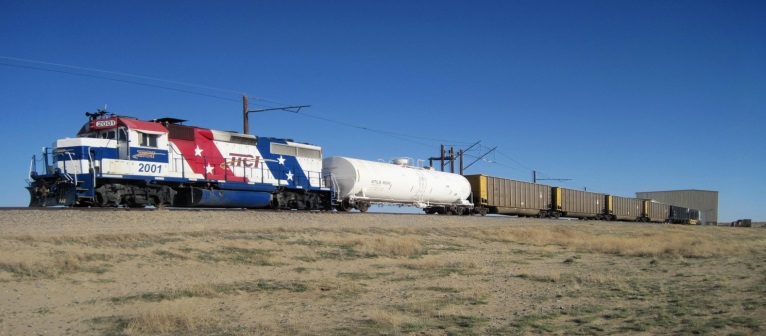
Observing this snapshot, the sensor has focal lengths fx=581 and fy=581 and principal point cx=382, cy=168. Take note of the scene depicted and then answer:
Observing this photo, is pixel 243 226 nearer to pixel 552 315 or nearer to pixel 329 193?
pixel 329 193

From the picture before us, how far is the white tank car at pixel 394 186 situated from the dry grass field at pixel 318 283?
774 cm

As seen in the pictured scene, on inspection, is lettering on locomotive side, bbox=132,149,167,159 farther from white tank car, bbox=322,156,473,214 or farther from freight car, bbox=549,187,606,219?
freight car, bbox=549,187,606,219

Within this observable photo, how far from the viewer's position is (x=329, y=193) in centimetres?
2870

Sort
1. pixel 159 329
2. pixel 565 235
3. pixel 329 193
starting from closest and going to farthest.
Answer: pixel 159 329 < pixel 329 193 < pixel 565 235

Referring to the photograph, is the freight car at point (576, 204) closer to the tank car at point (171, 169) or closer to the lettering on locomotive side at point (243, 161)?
the tank car at point (171, 169)

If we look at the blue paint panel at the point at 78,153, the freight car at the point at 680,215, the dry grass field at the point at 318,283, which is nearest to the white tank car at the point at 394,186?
the dry grass field at the point at 318,283

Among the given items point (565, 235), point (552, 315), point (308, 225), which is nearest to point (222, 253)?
point (308, 225)

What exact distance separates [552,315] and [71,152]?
16.5m

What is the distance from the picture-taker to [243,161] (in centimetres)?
2494

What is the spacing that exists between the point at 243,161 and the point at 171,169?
3650 millimetres

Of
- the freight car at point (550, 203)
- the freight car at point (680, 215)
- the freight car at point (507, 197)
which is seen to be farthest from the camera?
the freight car at point (680, 215)

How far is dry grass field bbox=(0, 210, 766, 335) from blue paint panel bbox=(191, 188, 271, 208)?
8.74ft

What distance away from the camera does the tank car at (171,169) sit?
19141mm

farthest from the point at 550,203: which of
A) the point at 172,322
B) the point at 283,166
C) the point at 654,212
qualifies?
the point at 172,322
